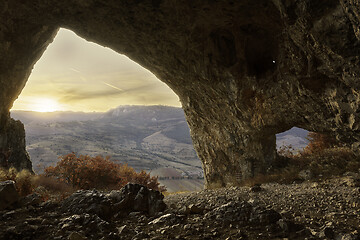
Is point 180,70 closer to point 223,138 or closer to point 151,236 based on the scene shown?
point 223,138

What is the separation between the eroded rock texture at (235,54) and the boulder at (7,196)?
8114 millimetres

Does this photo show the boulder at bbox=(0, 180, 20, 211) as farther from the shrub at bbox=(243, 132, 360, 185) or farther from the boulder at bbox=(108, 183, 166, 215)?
the shrub at bbox=(243, 132, 360, 185)

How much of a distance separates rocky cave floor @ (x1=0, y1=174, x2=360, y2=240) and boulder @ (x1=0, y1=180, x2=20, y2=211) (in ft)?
1.13

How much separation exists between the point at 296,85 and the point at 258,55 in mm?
3183

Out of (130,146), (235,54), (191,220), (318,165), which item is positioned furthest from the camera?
(130,146)

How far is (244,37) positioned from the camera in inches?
425

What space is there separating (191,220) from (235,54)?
8953mm

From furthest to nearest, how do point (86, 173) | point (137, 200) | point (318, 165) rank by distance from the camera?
point (86, 173) < point (318, 165) < point (137, 200)

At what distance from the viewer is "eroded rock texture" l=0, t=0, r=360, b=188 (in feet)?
20.9

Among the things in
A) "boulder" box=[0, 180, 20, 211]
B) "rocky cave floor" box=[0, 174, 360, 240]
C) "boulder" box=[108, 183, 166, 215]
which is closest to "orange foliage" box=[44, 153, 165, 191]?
"boulder" box=[0, 180, 20, 211]

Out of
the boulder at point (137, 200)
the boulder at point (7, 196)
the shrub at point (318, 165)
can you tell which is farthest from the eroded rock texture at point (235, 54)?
the boulder at point (7, 196)

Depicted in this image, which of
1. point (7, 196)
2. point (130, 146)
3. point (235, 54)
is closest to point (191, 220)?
point (7, 196)

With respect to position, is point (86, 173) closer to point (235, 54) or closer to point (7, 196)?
point (7, 196)

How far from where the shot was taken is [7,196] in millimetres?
6027
